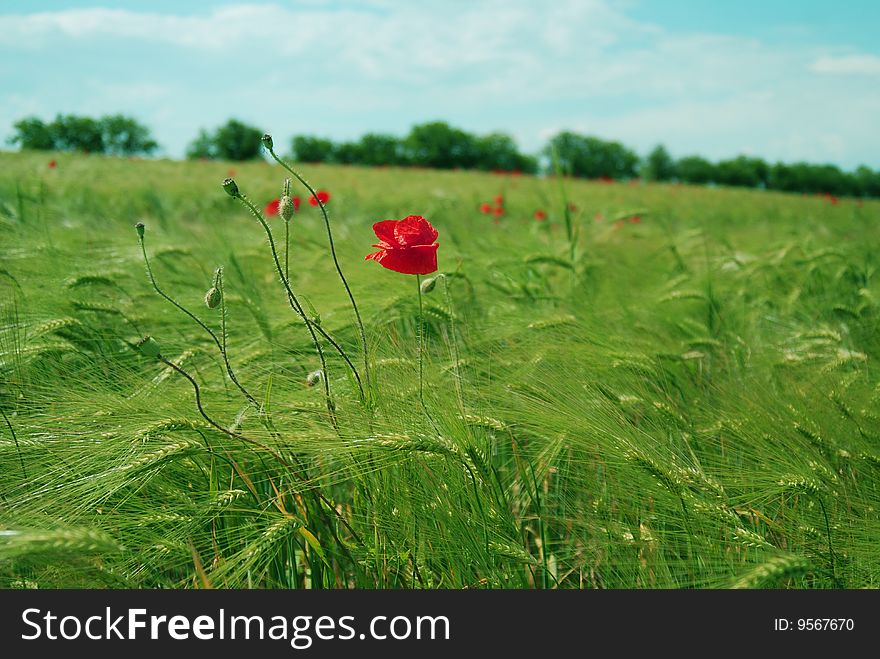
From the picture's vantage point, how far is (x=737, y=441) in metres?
1.48

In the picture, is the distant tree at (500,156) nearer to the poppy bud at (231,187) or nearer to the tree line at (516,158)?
the tree line at (516,158)

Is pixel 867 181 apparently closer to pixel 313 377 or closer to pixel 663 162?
pixel 663 162

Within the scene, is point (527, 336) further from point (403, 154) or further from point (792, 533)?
point (403, 154)

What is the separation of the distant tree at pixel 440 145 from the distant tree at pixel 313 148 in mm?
5792

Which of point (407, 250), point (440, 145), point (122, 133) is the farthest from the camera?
point (440, 145)

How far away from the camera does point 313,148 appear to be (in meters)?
47.8

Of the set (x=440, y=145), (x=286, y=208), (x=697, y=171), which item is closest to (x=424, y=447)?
(x=286, y=208)

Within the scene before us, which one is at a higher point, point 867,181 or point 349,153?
point 349,153

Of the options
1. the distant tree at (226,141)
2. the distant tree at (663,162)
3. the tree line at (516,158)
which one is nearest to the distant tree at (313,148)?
the tree line at (516,158)

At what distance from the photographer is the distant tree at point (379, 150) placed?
46.5 meters

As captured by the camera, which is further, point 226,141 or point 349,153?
point 349,153

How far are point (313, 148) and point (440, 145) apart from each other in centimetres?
944

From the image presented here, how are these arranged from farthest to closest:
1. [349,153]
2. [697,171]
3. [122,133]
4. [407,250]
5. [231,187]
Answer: [349,153], [697,171], [122,133], [407,250], [231,187]

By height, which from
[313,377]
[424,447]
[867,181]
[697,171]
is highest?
[697,171]
